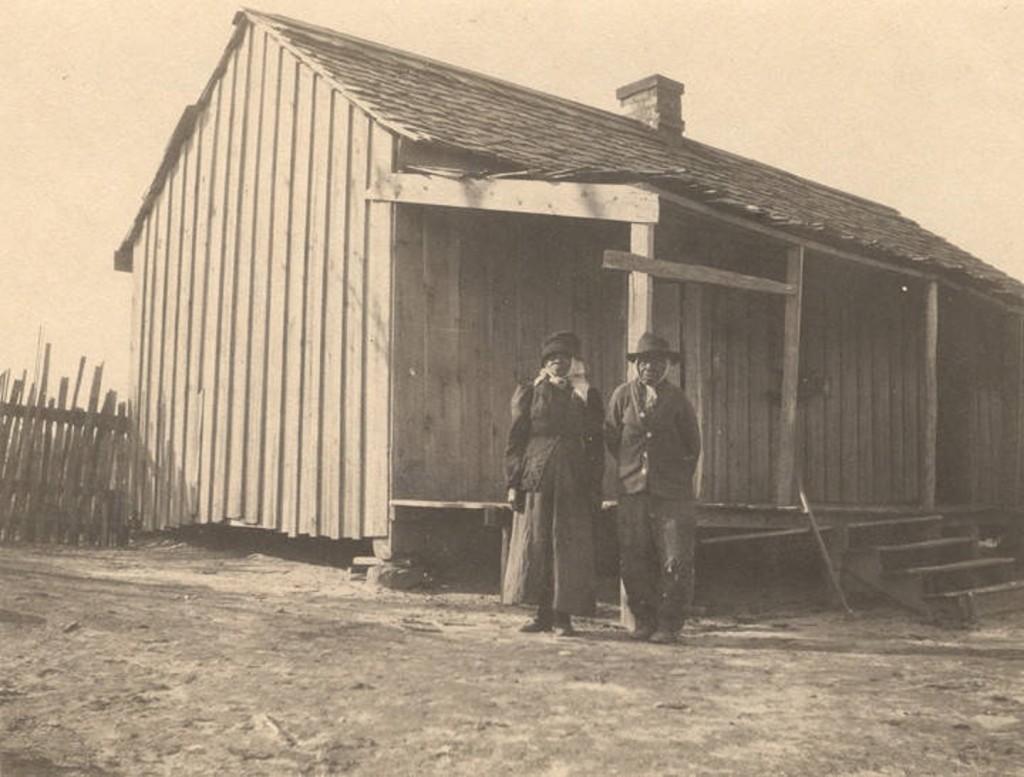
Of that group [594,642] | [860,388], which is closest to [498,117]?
[860,388]

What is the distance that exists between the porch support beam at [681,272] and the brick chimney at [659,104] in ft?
18.5

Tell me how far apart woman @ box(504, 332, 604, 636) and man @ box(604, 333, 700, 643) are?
8.7 inches

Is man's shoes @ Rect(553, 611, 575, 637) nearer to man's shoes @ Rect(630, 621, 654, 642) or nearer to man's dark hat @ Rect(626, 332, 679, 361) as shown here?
man's shoes @ Rect(630, 621, 654, 642)

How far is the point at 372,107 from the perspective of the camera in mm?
9727

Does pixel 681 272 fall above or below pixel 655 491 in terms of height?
above

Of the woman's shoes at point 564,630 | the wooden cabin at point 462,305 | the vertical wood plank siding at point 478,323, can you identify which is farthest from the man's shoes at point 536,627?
the vertical wood plank siding at point 478,323

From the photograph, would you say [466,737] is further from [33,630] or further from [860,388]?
[860,388]

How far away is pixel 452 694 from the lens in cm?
520

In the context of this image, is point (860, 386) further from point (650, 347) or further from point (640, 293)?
point (650, 347)

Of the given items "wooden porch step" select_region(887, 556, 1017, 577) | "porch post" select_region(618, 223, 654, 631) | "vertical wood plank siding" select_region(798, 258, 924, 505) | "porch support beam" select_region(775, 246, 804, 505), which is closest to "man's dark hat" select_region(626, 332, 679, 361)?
"porch post" select_region(618, 223, 654, 631)

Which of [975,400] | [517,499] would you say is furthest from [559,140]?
[975,400]

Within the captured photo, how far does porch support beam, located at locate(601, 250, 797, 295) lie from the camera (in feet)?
25.8

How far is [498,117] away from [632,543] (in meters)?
5.47

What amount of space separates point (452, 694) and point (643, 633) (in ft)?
7.50
